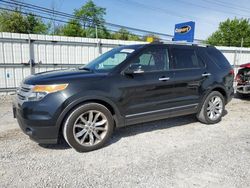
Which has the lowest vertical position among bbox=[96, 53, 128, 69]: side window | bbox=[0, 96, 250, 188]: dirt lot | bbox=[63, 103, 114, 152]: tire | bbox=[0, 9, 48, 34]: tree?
bbox=[0, 96, 250, 188]: dirt lot

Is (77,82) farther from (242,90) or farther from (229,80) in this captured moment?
(242,90)

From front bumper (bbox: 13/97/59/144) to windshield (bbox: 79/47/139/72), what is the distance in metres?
1.29

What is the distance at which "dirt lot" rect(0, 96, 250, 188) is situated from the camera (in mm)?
2689

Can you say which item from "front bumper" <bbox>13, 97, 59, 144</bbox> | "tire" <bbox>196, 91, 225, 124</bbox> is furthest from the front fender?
"tire" <bbox>196, 91, 225, 124</bbox>

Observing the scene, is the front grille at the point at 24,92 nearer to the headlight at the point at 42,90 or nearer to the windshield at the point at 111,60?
the headlight at the point at 42,90

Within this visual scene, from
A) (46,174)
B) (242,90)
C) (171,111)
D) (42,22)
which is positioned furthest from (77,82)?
(42,22)

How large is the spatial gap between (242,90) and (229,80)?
8.94ft

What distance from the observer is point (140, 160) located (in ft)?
10.5

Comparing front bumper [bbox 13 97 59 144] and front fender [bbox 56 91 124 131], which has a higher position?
front fender [bbox 56 91 124 131]

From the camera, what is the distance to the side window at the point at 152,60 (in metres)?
3.84

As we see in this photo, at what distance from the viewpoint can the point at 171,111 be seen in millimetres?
4223

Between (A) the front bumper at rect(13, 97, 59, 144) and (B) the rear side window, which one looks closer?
(A) the front bumper at rect(13, 97, 59, 144)

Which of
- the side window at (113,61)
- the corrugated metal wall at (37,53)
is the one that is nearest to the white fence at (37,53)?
the corrugated metal wall at (37,53)

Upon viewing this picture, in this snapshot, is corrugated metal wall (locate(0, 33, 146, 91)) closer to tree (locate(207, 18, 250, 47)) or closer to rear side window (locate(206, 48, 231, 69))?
rear side window (locate(206, 48, 231, 69))
